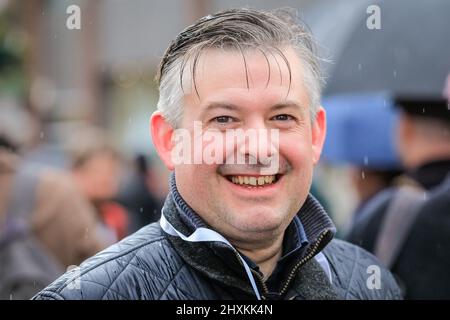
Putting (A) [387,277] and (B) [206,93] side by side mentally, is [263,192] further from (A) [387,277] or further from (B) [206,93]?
(A) [387,277]

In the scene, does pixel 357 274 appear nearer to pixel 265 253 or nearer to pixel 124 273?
pixel 265 253

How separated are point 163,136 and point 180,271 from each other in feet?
1.16

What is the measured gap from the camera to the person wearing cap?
3.13 meters

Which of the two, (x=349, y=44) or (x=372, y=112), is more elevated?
(x=349, y=44)

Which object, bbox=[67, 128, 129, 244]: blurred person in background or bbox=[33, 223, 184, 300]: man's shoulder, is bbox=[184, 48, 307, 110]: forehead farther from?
bbox=[67, 128, 129, 244]: blurred person in background

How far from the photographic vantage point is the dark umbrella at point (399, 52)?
194 inches

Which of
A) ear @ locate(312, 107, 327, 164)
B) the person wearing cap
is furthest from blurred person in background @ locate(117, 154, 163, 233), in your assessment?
ear @ locate(312, 107, 327, 164)

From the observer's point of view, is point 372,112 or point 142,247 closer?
point 142,247

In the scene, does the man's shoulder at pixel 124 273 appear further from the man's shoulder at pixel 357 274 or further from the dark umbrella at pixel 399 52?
the dark umbrella at pixel 399 52

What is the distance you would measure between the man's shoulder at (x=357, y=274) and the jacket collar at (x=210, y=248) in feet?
0.63

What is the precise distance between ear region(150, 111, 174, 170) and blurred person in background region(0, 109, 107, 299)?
1.60 meters

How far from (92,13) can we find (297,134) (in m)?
14.8
